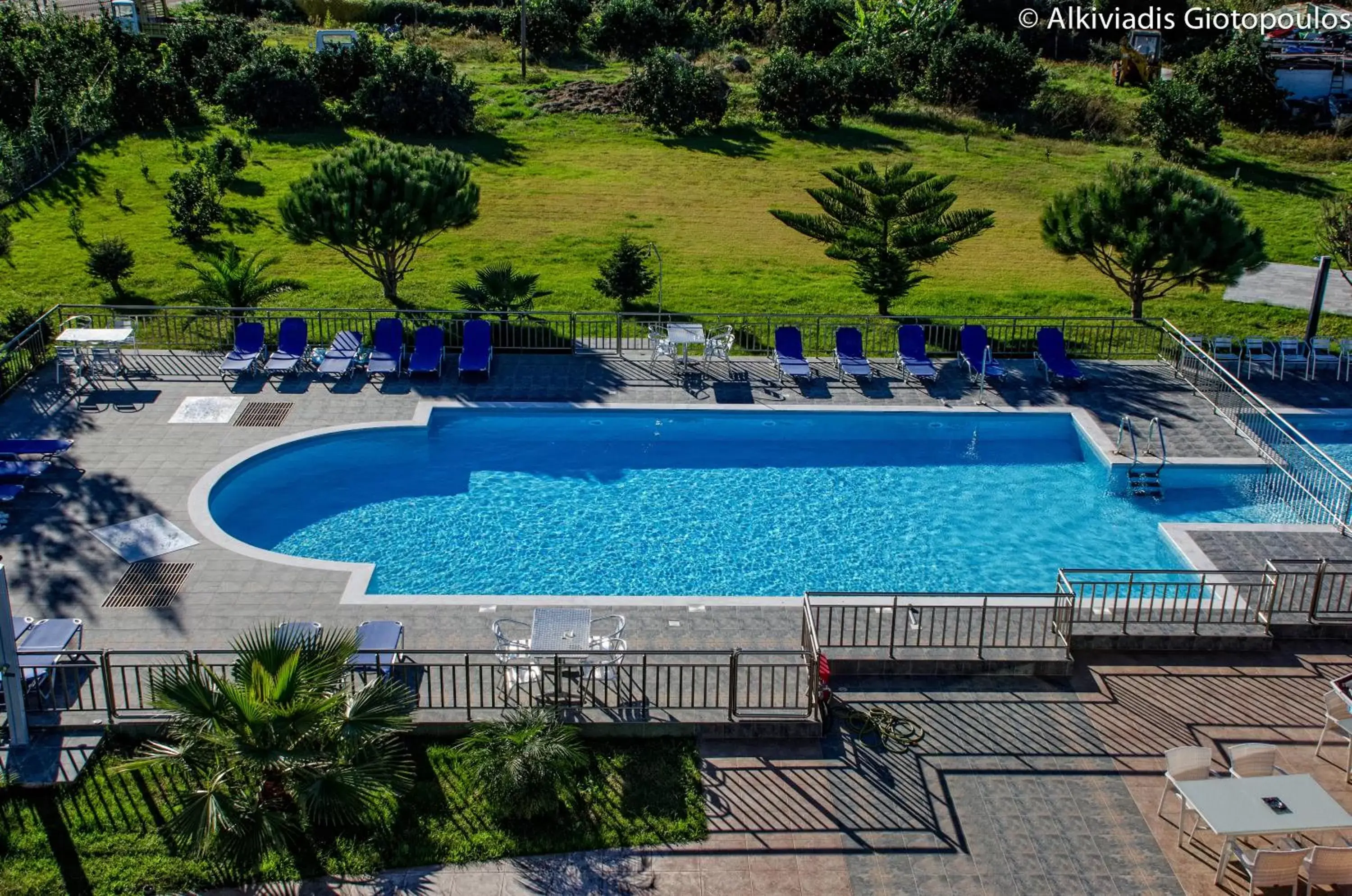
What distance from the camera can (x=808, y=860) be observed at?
1059cm

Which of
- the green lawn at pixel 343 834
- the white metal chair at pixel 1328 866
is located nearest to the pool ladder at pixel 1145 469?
the white metal chair at pixel 1328 866

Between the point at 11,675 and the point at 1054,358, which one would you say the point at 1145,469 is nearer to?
the point at 1054,358

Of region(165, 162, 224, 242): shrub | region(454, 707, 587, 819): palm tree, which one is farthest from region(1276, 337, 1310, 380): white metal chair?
region(165, 162, 224, 242): shrub

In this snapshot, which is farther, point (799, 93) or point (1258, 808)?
point (799, 93)

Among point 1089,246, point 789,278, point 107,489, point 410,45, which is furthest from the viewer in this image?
point 410,45

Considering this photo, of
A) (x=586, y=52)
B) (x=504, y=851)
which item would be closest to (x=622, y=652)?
(x=504, y=851)

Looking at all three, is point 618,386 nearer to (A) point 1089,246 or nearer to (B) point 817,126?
(A) point 1089,246

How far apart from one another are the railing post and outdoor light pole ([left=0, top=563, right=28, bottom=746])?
22.0 ft

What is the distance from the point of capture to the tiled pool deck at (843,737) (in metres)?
10.4

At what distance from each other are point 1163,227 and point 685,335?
9256 millimetres

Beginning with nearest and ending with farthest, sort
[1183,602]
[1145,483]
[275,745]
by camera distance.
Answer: [275,745] < [1183,602] < [1145,483]

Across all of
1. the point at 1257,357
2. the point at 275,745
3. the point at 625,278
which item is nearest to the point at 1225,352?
the point at 1257,357

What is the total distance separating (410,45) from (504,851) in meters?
34.5

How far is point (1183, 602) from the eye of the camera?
14984mm
